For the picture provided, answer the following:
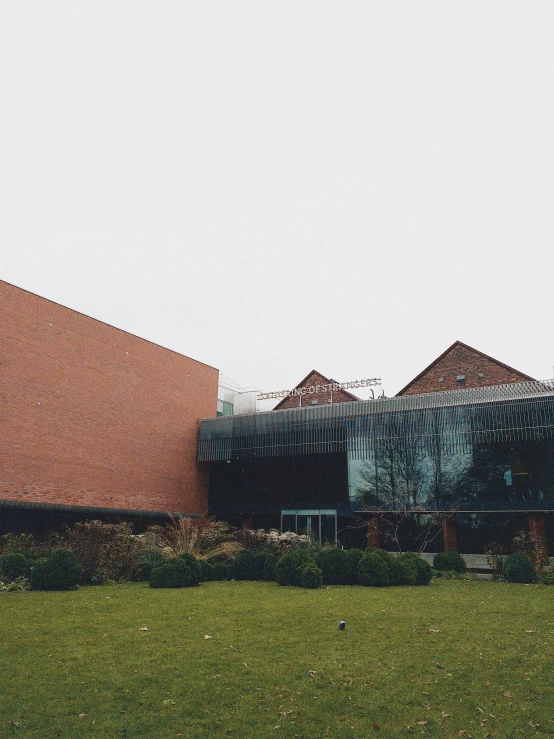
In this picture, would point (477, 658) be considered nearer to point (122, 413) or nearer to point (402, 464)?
point (402, 464)

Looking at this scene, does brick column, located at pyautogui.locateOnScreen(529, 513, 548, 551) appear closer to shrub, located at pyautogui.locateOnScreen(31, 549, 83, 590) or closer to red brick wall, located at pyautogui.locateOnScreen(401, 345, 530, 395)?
red brick wall, located at pyautogui.locateOnScreen(401, 345, 530, 395)

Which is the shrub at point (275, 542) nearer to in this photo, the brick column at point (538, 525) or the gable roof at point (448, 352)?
the brick column at point (538, 525)

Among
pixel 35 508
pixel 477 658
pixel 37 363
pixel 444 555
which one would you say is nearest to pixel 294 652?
pixel 477 658

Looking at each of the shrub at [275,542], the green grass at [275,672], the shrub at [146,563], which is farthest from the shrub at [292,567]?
the shrub at [275,542]

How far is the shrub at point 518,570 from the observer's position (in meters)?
18.4

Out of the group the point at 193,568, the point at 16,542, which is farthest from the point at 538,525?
the point at 16,542

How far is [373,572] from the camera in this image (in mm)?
16859

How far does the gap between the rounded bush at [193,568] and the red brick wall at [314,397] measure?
2291cm

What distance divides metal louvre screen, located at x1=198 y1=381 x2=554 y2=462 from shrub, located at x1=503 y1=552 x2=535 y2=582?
6.55m

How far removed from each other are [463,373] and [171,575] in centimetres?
2269

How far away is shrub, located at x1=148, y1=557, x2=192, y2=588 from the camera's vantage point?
1648 cm

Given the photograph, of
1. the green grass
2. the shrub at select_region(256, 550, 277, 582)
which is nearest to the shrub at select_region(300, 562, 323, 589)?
the shrub at select_region(256, 550, 277, 582)

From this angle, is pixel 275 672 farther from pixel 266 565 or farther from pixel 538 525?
pixel 538 525

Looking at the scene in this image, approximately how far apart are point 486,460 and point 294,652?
18.2 metres
